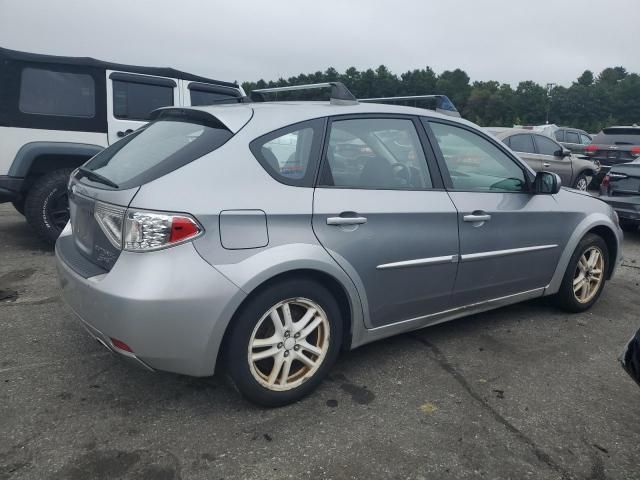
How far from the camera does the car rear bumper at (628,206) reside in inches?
283

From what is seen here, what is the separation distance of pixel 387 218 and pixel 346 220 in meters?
0.31

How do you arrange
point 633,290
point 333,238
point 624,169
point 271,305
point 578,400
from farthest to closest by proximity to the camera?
point 624,169 → point 633,290 → point 578,400 → point 333,238 → point 271,305

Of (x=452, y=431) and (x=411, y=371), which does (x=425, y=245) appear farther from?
(x=452, y=431)

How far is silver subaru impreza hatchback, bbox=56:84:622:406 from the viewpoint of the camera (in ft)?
7.79

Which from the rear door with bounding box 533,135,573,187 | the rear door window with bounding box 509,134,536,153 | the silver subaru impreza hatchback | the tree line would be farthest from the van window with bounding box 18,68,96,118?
the tree line

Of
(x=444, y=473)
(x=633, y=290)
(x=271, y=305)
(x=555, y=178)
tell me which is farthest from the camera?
(x=633, y=290)

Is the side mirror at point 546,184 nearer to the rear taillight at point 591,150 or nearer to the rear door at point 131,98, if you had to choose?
the rear door at point 131,98

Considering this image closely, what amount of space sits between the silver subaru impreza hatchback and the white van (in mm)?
2720

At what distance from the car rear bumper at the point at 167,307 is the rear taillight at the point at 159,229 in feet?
0.12

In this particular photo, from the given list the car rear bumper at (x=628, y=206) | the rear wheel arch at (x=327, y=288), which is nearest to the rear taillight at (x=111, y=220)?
the rear wheel arch at (x=327, y=288)

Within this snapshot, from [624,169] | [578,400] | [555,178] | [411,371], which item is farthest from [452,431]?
[624,169]

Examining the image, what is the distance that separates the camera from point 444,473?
2320 millimetres

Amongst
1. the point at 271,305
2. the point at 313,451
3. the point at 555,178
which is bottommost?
the point at 313,451

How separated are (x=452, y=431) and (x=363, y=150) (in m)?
1.60
